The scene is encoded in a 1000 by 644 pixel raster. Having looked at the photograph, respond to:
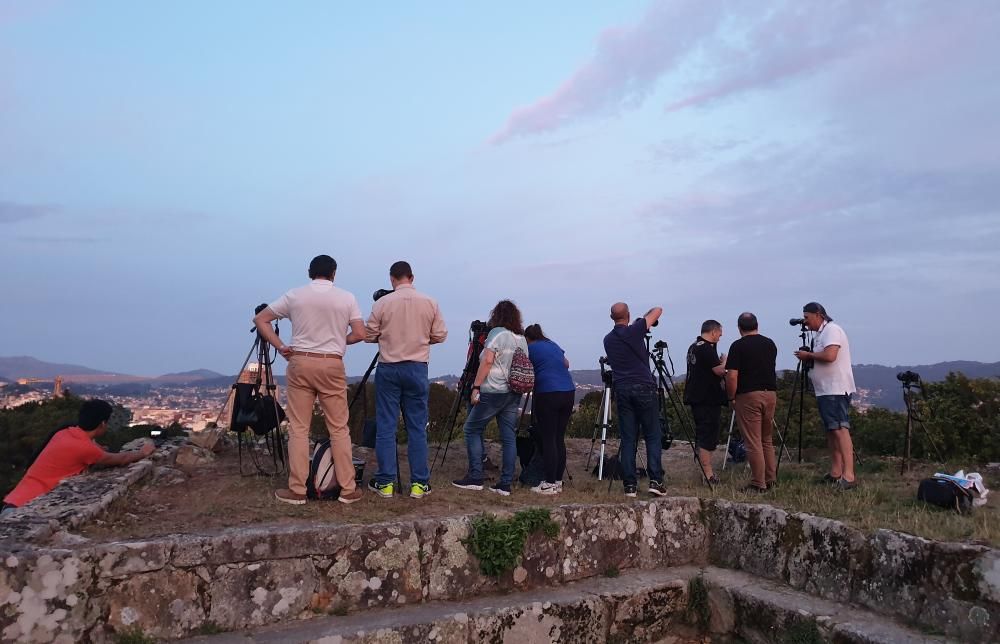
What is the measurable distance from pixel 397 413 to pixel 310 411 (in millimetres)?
834

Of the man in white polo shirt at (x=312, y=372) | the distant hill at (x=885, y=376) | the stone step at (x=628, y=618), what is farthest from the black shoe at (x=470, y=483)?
the distant hill at (x=885, y=376)

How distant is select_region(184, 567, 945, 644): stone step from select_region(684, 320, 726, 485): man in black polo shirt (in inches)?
85.7

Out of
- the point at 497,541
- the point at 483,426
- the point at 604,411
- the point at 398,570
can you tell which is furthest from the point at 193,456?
the point at 604,411

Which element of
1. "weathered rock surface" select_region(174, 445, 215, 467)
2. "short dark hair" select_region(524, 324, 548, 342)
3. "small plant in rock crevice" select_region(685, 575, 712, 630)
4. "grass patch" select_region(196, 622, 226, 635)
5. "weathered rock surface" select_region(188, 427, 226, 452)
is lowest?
"small plant in rock crevice" select_region(685, 575, 712, 630)

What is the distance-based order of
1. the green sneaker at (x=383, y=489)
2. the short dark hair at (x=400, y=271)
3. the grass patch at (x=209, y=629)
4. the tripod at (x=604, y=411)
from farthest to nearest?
the tripod at (x=604, y=411) < the short dark hair at (x=400, y=271) < the green sneaker at (x=383, y=489) < the grass patch at (x=209, y=629)

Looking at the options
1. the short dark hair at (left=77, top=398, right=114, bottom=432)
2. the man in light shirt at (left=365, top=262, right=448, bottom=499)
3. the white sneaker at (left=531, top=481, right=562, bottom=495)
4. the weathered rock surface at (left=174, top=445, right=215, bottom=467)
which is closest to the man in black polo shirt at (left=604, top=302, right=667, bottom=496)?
the white sneaker at (left=531, top=481, right=562, bottom=495)

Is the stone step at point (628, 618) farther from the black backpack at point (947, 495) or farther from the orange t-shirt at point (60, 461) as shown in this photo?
the orange t-shirt at point (60, 461)

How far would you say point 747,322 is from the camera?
7.66 m

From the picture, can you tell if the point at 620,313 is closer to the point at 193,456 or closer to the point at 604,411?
the point at 604,411

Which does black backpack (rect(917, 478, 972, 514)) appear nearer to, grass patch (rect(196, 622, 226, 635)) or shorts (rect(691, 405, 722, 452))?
shorts (rect(691, 405, 722, 452))

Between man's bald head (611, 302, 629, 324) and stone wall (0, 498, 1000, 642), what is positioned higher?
man's bald head (611, 302, 629, 324)

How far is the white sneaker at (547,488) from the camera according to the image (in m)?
6.81

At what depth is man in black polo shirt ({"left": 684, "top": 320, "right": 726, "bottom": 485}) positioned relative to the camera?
26.1 ft

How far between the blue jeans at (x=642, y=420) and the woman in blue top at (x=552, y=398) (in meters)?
0.57
